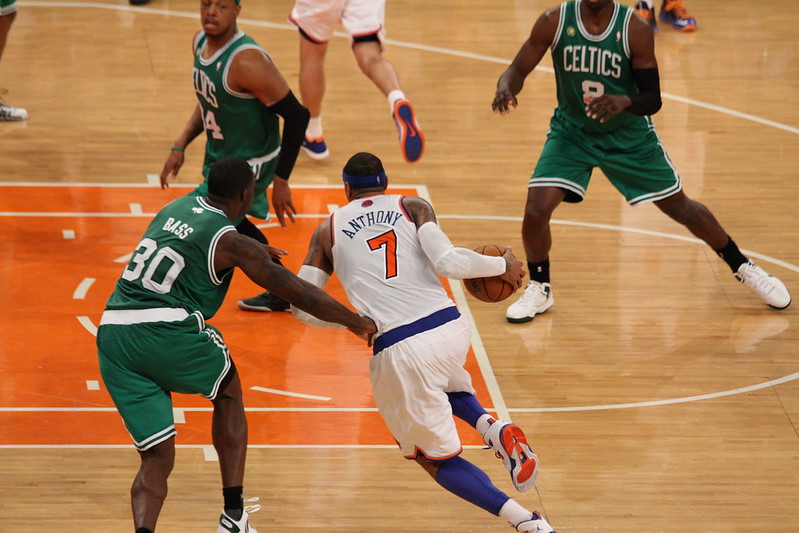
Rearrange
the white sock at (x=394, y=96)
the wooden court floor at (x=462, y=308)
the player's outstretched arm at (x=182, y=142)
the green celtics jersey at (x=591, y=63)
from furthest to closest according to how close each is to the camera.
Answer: the white sock at (x=394, y=96) → the player's outstretched arm at (x=182, y=142) → the green celtics jersey at (x=591, y=63) → the wooden court floor at (x=462, y=308)

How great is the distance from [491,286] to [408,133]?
3329 millimetres

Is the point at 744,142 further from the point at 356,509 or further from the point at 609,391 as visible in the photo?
the point at 356,509

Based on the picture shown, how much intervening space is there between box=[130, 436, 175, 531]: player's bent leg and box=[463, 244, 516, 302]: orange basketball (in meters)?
1.54

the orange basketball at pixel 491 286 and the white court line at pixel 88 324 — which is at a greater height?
the orange basketball at pixel 491 286

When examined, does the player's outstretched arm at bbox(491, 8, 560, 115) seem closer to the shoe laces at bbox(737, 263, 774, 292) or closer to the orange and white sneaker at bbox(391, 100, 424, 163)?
the orange and white sneaker at bbox(391, 100, 424, 163)

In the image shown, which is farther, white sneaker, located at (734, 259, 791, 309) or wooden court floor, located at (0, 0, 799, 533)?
white sneaker, located at (734, 259, 791, 309)

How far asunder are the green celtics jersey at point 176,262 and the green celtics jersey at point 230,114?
1.76 m

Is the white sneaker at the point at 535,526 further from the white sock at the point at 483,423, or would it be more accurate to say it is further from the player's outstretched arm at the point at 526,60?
the player's outstretched arm at the point at 526,60

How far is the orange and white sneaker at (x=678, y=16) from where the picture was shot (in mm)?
12711

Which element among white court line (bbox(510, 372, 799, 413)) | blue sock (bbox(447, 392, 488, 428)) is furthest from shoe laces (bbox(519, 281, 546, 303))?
blue sock (bbox(447, 392, 488, 428))

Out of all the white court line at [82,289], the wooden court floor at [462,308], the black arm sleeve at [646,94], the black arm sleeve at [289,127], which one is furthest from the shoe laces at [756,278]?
the white court line at [82,289]

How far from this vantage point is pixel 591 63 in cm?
674

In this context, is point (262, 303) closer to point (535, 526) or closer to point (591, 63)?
point (591, 63)

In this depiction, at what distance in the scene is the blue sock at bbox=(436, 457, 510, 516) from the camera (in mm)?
4922
